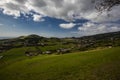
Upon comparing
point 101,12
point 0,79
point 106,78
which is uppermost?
point 101,12

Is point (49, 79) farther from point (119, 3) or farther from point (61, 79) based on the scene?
point (119, 3)

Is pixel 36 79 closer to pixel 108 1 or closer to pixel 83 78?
pixel 83 78

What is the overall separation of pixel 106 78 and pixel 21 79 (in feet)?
67.3

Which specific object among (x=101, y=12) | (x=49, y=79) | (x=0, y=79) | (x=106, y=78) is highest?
(x=101, y=12)

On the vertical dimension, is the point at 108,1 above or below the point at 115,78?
above

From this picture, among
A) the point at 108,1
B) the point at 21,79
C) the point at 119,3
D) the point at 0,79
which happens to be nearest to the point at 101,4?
the point at 108,1

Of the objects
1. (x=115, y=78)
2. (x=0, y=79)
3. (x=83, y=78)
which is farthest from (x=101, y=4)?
(x=0, y=79)

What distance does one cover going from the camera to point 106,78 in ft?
75.3

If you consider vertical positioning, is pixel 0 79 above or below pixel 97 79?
below

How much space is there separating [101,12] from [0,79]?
33.8 meters

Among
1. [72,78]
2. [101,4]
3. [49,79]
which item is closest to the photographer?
[101,4]

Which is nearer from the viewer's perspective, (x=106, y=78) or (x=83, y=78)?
(x=106, y=78)

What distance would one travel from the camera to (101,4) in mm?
20297

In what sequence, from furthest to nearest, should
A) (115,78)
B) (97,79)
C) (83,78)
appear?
(83,78), (97,79), (115,78)
